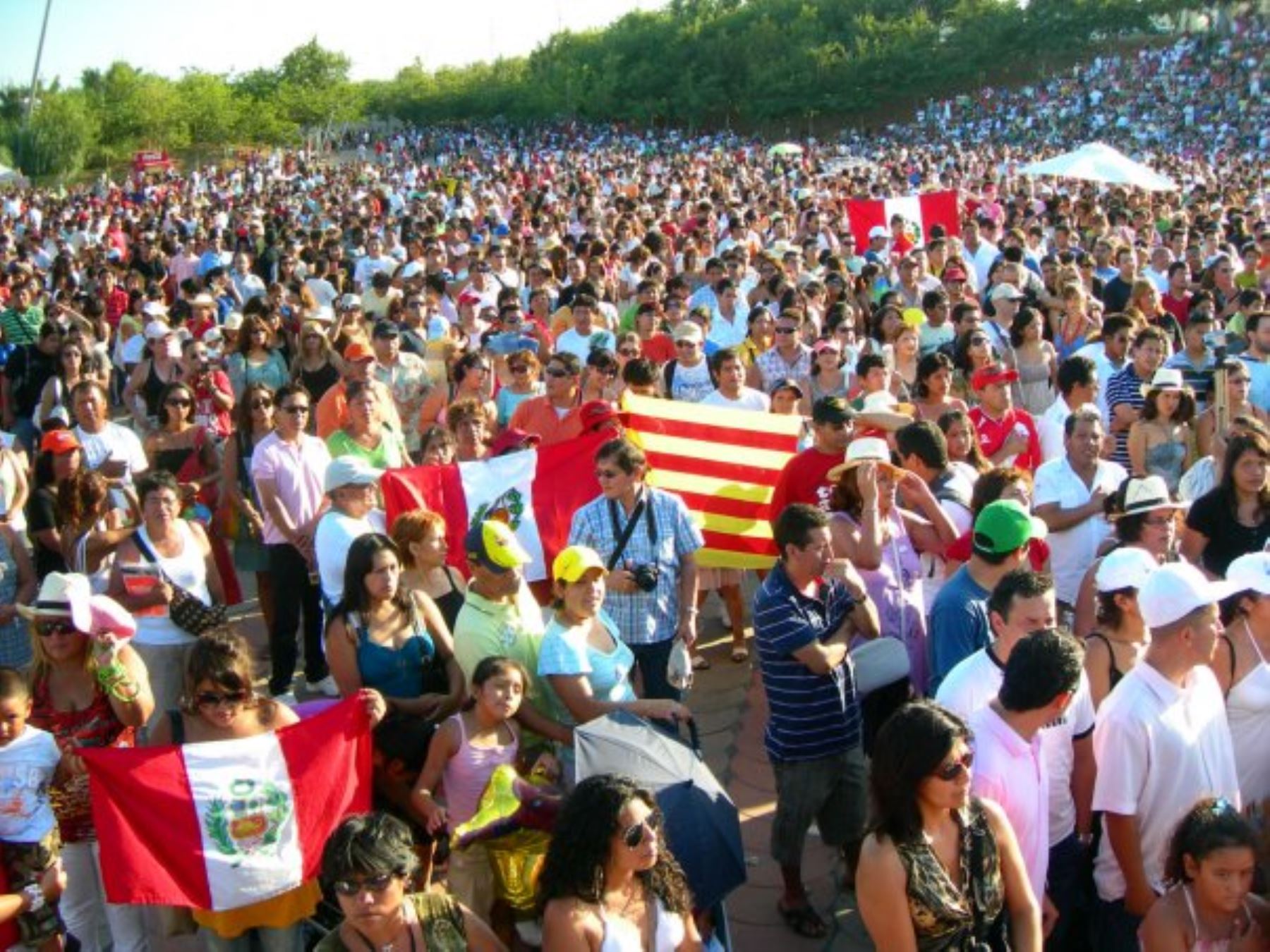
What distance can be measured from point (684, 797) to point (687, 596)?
2.07m

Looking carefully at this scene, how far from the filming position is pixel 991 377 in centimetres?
716

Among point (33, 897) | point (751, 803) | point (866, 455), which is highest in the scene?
point (866, 455)

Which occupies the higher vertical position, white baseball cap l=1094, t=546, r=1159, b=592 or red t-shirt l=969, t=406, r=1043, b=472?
white baseball cap l=1094, t=546, r=1159, b=592

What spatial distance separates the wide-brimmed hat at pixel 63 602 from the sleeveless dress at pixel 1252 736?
11.8 ft

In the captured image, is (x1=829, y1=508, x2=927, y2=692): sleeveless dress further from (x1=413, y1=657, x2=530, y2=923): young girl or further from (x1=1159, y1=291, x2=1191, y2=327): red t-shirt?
(x1=1159, y1=291, x2=1191, y2=327): red t-shirt

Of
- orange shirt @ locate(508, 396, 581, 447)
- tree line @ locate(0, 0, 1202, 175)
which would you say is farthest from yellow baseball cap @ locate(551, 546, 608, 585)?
tree line @ locate(0, 0, 1202, 175)

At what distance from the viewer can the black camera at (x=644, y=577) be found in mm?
5684

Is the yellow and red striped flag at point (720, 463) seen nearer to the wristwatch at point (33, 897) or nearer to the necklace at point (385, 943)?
the wristwatch at point (33, 897)

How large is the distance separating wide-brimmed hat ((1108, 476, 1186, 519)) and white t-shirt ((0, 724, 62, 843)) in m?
3.87

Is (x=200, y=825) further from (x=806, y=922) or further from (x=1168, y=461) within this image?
(x=1168, y=461)

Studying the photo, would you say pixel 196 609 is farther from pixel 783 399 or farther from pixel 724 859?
pixel 783 399

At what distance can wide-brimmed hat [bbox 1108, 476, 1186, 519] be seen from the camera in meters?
5.27

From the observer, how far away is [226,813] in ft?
13.7

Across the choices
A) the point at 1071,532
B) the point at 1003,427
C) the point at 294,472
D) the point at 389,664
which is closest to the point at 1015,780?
the point at 389,664
